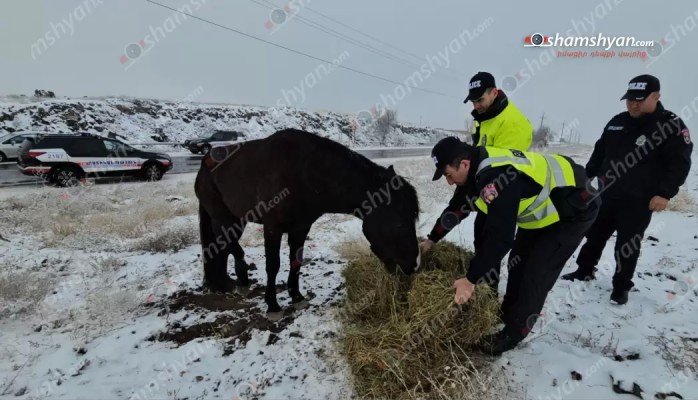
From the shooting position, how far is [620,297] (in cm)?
337

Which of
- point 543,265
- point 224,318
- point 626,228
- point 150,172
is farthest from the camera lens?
point 150,172

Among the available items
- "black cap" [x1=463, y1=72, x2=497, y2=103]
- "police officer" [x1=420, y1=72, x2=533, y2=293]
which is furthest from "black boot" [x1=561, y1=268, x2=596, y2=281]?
"black cap" [x1=463, y1=72, x2=497, y2=103]

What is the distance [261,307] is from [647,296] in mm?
4073

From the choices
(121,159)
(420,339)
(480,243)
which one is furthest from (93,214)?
(480,243)

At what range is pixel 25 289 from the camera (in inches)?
135

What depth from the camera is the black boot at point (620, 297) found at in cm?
336

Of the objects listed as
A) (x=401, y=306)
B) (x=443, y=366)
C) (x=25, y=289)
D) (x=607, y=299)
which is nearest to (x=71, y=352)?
(x=25, y=289)

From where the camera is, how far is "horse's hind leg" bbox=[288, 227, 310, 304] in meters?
3.36

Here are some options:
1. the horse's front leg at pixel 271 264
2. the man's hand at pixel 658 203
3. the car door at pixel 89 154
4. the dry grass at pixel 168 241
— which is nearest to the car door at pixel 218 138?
the car door at pixel 89 154

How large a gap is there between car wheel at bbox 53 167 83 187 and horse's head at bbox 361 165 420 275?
11.5m

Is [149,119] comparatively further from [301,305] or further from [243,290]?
[301,305]

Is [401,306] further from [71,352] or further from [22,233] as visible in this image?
[22,233]

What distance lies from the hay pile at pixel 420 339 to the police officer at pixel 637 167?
6.19 ft

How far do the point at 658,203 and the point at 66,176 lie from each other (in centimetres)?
1417
